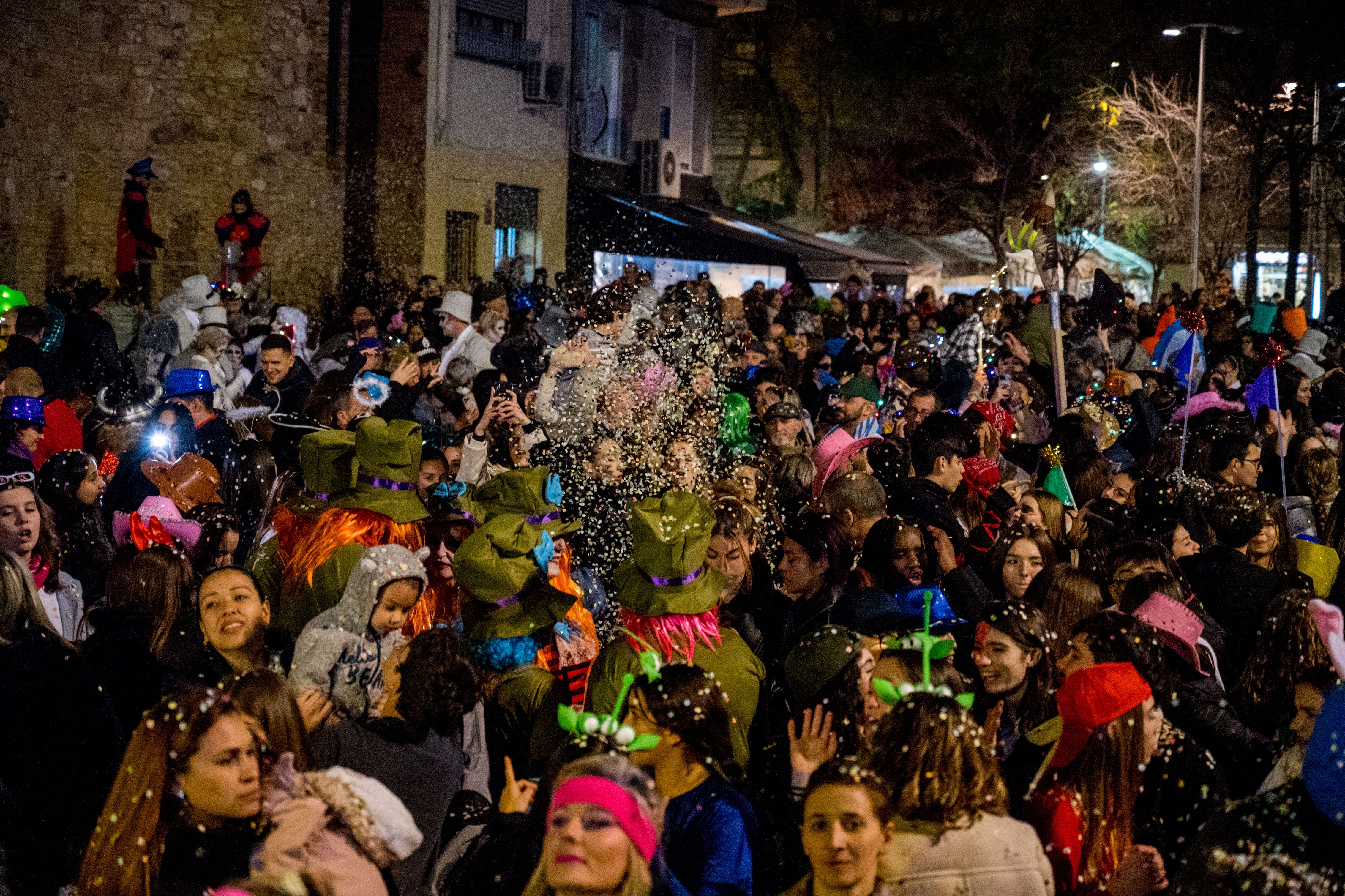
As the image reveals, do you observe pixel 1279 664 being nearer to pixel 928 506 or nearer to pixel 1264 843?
pixel 1264 843

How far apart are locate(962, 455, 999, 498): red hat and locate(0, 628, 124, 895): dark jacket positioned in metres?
4.17

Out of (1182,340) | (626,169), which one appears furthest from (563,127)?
(1182,340)

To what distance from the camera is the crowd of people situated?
2906 mm

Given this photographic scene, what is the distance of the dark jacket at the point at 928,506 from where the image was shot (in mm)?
6078

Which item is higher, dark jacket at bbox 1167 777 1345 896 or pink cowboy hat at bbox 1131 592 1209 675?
pink cowboy hat at bbox 1131 592 1209 675

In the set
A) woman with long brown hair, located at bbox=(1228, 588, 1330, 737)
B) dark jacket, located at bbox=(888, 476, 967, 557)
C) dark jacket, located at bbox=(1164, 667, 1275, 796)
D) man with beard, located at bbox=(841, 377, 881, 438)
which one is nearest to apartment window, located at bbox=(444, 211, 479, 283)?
man with beard, located at bbox=(841, 377, 881, 438)

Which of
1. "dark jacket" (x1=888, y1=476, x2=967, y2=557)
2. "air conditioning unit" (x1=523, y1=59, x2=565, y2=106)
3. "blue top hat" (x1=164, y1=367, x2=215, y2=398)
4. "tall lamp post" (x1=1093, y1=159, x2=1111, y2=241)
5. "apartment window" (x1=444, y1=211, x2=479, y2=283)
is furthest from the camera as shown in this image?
"tall lamp post" (x1=1093, y1=159, x2=1111, y2=241)

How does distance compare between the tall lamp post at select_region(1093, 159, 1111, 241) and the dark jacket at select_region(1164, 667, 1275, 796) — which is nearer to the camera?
the dark jacket at select_region(1164, 667, 1275, 796)

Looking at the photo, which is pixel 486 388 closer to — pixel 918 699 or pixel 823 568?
pixel 823 568

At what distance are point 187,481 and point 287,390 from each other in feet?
8.39

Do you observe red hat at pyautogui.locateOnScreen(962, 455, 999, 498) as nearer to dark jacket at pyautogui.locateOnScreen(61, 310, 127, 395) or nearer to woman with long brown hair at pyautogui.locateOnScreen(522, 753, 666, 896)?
woman with long brown hair at pyautogui.locateOnScreen(522, 753, 666, 896)

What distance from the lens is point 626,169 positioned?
25.7 meters

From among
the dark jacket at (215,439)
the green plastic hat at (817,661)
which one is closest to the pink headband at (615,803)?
the green plastic hat at (817,661)

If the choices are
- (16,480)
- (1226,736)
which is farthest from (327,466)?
(1226,736)
